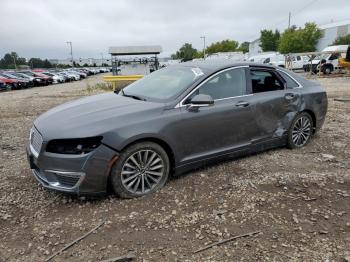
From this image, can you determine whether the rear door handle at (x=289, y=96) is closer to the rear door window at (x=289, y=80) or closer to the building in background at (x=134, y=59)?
the rear door window at (x=289, y=80)

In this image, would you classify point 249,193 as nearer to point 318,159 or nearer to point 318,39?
point 318,159

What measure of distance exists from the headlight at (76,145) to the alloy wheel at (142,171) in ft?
1.40

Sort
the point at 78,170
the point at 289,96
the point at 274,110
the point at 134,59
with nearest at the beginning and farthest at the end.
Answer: the point at 78,170, the point at 274,110, the point at 289,96, the point at 134,59

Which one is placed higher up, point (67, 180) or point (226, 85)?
point (226, 85)

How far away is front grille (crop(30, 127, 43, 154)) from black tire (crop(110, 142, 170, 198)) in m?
0.85

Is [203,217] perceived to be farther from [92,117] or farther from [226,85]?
[226,85]

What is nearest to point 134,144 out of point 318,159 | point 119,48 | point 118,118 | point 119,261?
point 118,118

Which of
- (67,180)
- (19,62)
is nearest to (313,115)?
(67,180)

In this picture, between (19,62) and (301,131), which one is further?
(19,62)

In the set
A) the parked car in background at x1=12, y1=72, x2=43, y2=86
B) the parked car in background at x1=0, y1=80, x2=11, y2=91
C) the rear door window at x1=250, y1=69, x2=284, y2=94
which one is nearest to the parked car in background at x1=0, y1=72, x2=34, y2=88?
the parked car in background at x1=12, y1=72, x2=43, y2=86

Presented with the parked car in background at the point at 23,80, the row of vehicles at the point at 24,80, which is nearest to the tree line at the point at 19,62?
the row of vehicles at the point at 24,80

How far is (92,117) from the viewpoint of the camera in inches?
138

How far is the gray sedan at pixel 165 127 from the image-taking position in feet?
10.9

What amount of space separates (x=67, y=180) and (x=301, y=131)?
3883 millimetres
